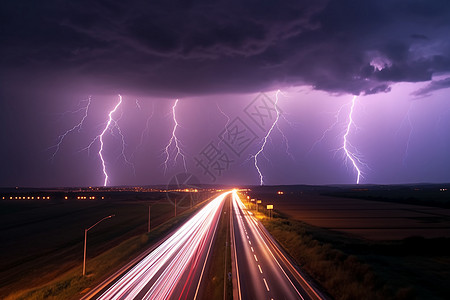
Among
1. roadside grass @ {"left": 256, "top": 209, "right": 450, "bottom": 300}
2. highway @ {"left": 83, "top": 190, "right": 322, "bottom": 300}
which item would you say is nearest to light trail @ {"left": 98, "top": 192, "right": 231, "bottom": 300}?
highway @ {"left": 83, "top": 190, "right": 322, "bottom": 300}

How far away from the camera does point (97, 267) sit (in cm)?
2834

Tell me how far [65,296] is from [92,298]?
2534 mm

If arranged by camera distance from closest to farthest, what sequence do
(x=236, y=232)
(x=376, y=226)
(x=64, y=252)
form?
1. (x=64, y=252)
2. (x=236, y=232)
3. (x=376, y=226)

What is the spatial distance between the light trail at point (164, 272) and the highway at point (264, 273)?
3585mm

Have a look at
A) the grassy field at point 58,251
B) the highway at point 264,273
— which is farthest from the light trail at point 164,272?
the highway at point 264,273

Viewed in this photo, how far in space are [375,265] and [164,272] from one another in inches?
726

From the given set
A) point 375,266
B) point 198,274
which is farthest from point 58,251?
point 375,266

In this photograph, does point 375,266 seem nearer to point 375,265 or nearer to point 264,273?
point 375,265

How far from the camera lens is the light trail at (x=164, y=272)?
65.9ft

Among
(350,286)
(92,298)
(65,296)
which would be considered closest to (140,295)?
(92,298)

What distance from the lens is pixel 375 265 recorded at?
2734 centimetres

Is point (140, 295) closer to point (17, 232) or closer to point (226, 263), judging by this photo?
point (226, 263)

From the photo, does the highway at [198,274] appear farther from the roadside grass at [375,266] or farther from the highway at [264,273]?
the roadside grass at [375,266]

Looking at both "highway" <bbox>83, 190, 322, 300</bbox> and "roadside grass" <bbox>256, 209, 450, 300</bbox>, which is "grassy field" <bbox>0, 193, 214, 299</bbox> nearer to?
"highway" <bbox>83, 190, 322, 300</bbox>
